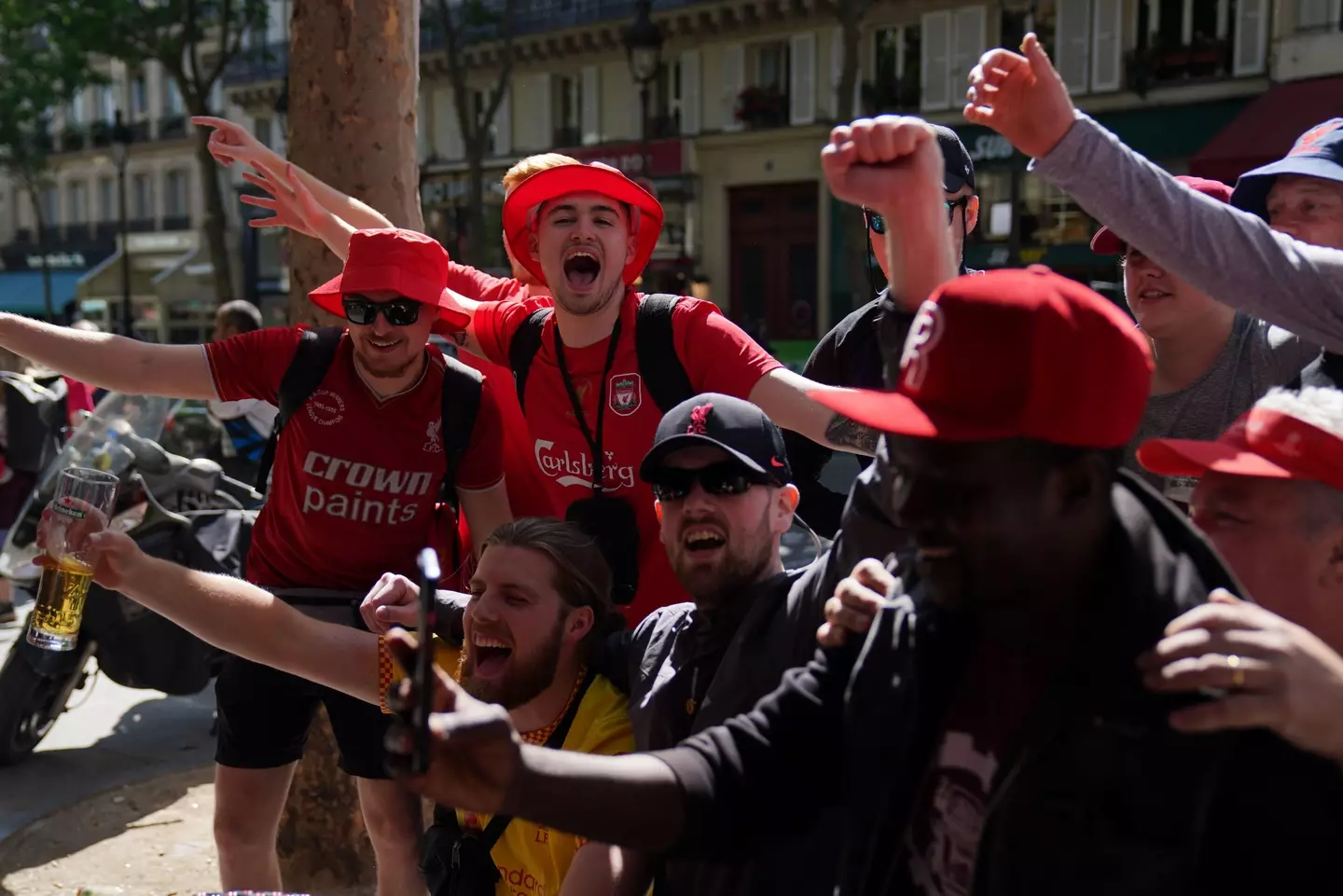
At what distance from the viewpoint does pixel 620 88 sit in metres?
30.1

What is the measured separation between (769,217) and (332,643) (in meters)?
25.3

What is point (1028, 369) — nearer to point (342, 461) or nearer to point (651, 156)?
point (342, 461)

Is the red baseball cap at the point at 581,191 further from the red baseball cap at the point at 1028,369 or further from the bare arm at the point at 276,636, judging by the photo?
the red baseball cap at the point at 1028,369

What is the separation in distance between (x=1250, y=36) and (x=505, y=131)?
17.7 meters

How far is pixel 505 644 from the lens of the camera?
2.55 m

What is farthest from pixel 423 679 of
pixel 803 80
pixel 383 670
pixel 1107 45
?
pixel 803 80

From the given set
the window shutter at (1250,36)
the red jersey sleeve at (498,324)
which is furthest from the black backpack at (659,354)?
the window shutter at (1250,36)

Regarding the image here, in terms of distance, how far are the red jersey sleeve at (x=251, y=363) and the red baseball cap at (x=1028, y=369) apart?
2395mm

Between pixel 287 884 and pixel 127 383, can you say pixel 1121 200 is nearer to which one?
pixel 127 383

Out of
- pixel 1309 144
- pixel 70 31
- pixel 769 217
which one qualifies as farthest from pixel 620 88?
pixel 1309 144

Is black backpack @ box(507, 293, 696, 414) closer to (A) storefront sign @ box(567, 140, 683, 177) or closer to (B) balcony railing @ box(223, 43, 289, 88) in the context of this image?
(A) storefront sign @ box(567, 140, 683, 177)

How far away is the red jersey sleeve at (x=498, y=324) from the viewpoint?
3393mm

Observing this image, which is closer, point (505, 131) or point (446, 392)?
point (446, 392)

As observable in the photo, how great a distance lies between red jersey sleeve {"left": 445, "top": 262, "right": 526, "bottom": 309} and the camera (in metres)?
3.91
